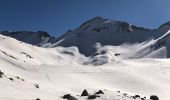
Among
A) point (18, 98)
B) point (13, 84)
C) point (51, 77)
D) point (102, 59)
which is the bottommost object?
point (18, 98)

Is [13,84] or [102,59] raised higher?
[102,59]

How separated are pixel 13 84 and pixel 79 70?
33.3 m

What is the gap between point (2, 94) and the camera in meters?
28.2

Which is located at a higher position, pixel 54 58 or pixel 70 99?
pixel 54 58

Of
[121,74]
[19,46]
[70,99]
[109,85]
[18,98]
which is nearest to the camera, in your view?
[18,98]

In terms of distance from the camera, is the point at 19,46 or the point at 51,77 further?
the point at 19,46

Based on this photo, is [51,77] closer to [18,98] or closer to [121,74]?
[121,74]

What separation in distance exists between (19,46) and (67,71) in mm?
107526

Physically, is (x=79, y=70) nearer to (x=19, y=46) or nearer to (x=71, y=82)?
(x=71, y=82)

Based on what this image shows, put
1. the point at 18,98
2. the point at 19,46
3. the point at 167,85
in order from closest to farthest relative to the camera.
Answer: the point at 18,98 → the point at 167,85 → the point at 19,46

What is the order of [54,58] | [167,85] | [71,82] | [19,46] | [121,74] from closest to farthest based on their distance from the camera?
[71,82]
[167,85]
[121,74]
[19,46]
[54,58]

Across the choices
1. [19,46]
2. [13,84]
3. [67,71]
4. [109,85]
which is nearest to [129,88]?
[109,85]

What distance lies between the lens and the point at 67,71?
213 feet

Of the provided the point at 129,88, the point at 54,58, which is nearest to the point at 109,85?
the point at 129,88
